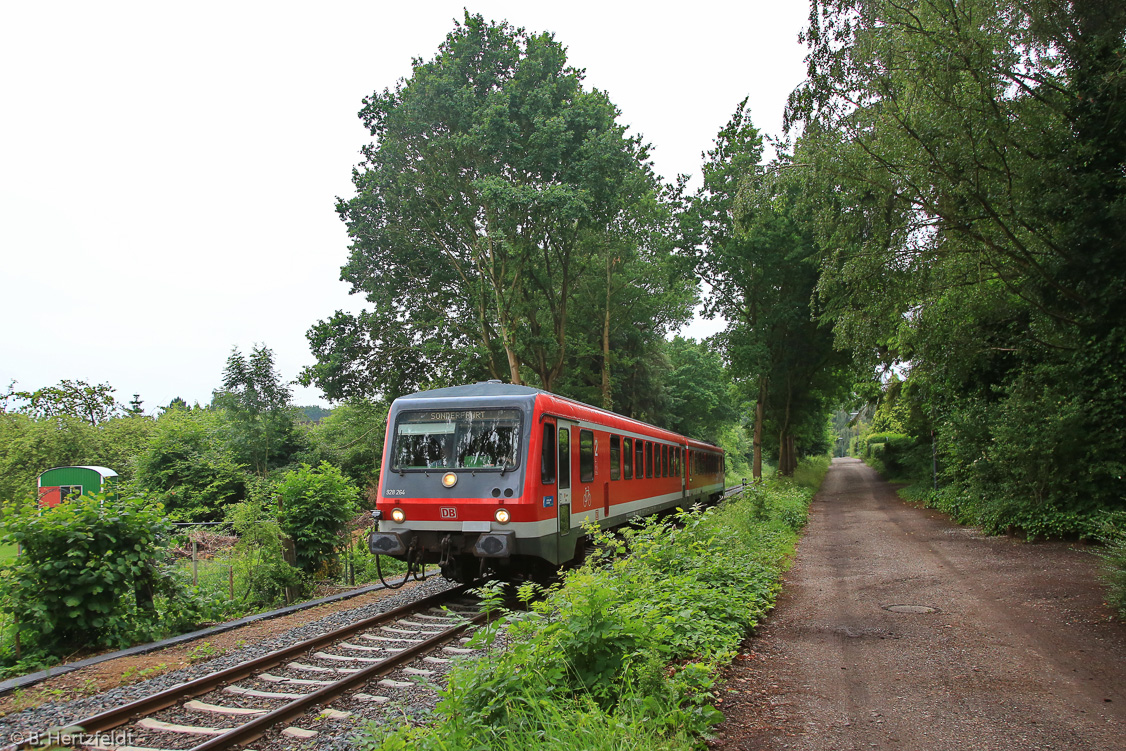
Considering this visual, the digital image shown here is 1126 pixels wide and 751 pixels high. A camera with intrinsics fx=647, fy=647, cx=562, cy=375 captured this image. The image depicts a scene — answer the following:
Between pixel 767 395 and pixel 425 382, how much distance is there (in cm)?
1735

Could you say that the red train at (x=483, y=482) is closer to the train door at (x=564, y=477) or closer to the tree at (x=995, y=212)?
the train door at (x=564, y=477)

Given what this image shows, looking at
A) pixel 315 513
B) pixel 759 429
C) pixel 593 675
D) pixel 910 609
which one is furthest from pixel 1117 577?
pixel 759 429

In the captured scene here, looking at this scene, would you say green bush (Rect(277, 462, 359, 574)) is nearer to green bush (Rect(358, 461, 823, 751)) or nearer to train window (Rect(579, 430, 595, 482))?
train window (Rect(579, 430, 595, 482))

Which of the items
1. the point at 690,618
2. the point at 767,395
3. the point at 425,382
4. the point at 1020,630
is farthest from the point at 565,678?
the point at 767,395

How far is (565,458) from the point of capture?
31.3ft

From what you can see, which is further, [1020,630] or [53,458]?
[53,458]

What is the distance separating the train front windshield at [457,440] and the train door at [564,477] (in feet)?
2.91

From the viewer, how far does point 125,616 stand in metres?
7.39

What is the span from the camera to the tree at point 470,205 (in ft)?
63.9

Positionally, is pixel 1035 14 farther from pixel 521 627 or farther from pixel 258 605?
pixel 258 605

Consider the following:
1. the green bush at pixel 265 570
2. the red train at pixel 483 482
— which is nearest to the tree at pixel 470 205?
the red train at pixel 483 482

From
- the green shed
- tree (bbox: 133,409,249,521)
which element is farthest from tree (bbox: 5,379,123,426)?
the green shed

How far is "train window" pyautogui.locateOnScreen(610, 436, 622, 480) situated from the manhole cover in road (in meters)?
5.08

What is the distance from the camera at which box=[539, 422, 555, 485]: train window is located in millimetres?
8711
